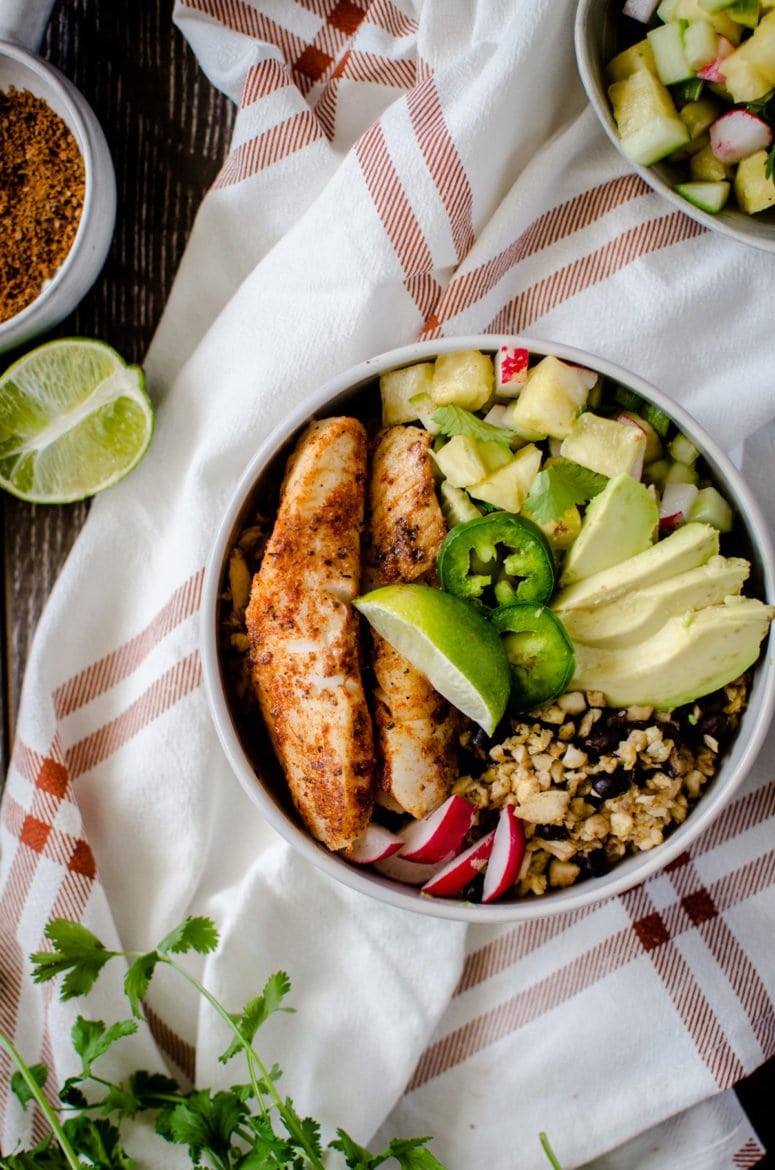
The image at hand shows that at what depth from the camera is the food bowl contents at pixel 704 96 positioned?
1.94 metres

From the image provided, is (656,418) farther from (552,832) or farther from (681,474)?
(552,832)

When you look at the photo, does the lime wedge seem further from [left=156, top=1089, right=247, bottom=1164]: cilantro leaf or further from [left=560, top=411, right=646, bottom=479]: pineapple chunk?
[left=156, top=1089, right=247, bottom=1164]: cilantro leaf

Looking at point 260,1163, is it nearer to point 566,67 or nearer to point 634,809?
point 634,809

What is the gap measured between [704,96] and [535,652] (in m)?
1.10

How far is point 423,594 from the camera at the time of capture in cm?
176

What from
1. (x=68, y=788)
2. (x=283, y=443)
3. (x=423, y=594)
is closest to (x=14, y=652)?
(x=68, y=788)

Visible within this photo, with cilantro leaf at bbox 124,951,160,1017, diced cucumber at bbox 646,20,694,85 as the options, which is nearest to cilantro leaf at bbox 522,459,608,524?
diced cucumber at bbox 646,20,694,85

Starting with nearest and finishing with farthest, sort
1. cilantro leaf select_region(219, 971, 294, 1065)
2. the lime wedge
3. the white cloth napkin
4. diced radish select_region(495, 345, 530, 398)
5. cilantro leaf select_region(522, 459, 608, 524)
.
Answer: the lime wedge
cilantro leaf select_region(522, 459, 608, 524)
diced radish select_region(495, 345, 530, 398)
cilantro leaf select_region(219, 971, 294, 1065)
the white cloth napkin

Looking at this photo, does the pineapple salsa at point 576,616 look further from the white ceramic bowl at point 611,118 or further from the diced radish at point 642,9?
the diced radish at point 642,9

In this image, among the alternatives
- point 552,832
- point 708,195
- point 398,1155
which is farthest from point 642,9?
point 398,1155

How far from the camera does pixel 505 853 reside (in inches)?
74.7

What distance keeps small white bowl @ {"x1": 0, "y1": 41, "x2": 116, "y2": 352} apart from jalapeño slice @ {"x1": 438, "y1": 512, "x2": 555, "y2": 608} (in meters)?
1.02

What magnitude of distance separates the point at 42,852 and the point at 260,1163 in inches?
29.8

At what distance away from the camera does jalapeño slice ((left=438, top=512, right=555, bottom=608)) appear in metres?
1.82
